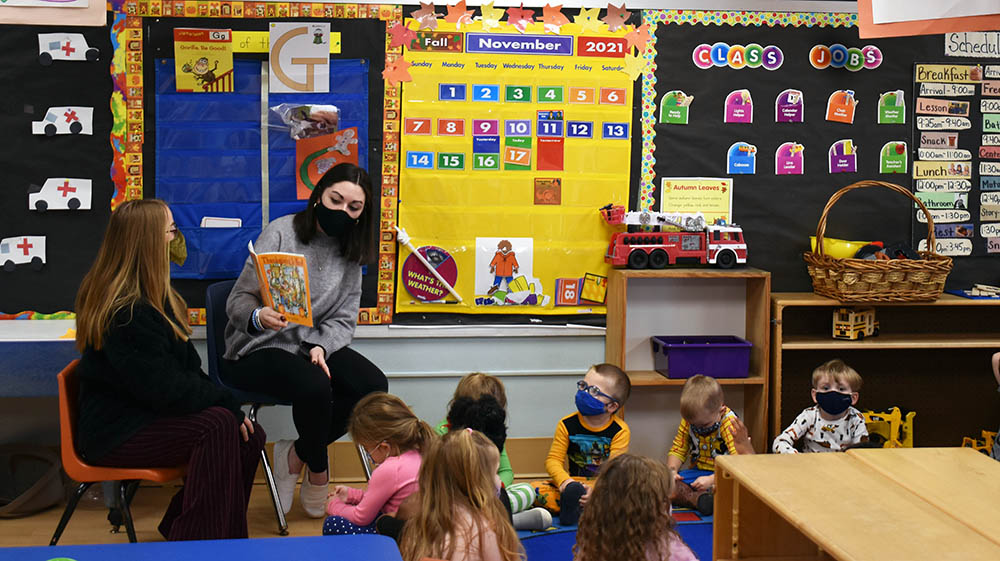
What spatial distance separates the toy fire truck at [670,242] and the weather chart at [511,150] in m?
0.12

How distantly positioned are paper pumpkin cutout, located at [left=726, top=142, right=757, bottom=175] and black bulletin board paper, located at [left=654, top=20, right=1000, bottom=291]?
2 cm

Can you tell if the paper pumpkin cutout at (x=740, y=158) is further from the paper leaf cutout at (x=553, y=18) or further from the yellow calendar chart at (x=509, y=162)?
the paper leaf cutout at (x=553, y=18)

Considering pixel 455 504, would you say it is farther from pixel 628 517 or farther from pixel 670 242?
pixel 670 242

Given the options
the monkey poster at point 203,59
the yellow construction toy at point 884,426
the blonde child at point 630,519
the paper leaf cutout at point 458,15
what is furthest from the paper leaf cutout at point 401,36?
the yellow construction toy at point 884,426

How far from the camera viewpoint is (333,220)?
3592 millimetres

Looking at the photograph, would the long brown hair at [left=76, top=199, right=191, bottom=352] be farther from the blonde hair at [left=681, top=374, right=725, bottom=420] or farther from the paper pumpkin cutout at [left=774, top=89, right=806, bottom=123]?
the paper pumpkin cutout at [left=774, top=89, right=806, bottom=123]

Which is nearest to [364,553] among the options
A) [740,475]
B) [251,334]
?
[740,475]

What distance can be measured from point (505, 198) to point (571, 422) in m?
1.00

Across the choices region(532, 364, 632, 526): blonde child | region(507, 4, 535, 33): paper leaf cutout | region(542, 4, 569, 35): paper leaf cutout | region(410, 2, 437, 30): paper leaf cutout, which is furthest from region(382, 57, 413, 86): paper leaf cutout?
region(532, 364, 632, 526): blonde child

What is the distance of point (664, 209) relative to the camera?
4.15 m

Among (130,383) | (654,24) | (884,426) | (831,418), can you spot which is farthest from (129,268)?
(884,426)

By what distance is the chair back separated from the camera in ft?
11.9

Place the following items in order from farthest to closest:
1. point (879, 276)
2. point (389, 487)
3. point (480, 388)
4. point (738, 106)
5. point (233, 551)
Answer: point (738, 106), point (879, 276), point (480, 388), point (389, 487), point (233, 551)

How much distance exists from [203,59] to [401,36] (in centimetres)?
81
